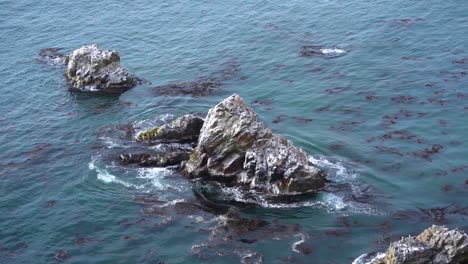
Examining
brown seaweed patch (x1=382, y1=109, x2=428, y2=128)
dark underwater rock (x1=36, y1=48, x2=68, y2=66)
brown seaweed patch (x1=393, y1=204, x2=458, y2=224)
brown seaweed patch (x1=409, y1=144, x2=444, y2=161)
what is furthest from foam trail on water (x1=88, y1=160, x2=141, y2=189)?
dark underwater rock (x1=36, y1=48, x2=68, y2=66)

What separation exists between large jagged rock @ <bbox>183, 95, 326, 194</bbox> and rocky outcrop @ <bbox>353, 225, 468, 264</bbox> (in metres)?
14.9

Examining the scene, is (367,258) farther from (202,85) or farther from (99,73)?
(99,73)

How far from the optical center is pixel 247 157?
5622 cm

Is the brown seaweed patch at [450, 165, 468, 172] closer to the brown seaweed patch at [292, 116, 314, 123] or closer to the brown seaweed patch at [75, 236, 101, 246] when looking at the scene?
the brown seaweed patch at [292, 116, 314, 123]

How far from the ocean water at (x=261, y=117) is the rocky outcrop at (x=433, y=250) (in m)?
5.01

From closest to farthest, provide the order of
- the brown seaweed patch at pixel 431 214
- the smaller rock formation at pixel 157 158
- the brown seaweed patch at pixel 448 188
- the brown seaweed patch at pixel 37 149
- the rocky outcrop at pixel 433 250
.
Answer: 1. the rocky outcrop at pixel 433 250
2. the brown seaweed patch at pixel 431 214
3. the brown seaweed patch at pixel 448 188
4. the smaller rock formation at pixel 157 158
5. the brown seaweed patch at pixel 37 149

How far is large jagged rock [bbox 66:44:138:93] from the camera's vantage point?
272 ft

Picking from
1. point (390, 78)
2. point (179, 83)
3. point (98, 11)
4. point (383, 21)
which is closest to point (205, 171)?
point (179, 83)

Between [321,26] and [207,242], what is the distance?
59.5m

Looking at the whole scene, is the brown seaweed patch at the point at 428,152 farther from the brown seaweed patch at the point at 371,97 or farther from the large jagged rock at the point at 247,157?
the brown seaweed patch at the point at 371,97

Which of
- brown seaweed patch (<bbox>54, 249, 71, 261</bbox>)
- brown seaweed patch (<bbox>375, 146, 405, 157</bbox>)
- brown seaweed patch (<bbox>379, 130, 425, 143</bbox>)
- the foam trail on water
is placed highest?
brown seaweed patch (<bbox>379, 130, 425, 143</bbox>)

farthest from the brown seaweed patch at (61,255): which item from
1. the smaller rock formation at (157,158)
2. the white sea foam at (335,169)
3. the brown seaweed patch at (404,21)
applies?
the brown seaweed patch at (404,21)

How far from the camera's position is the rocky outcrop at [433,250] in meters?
39.8

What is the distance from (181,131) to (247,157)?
11687mm
